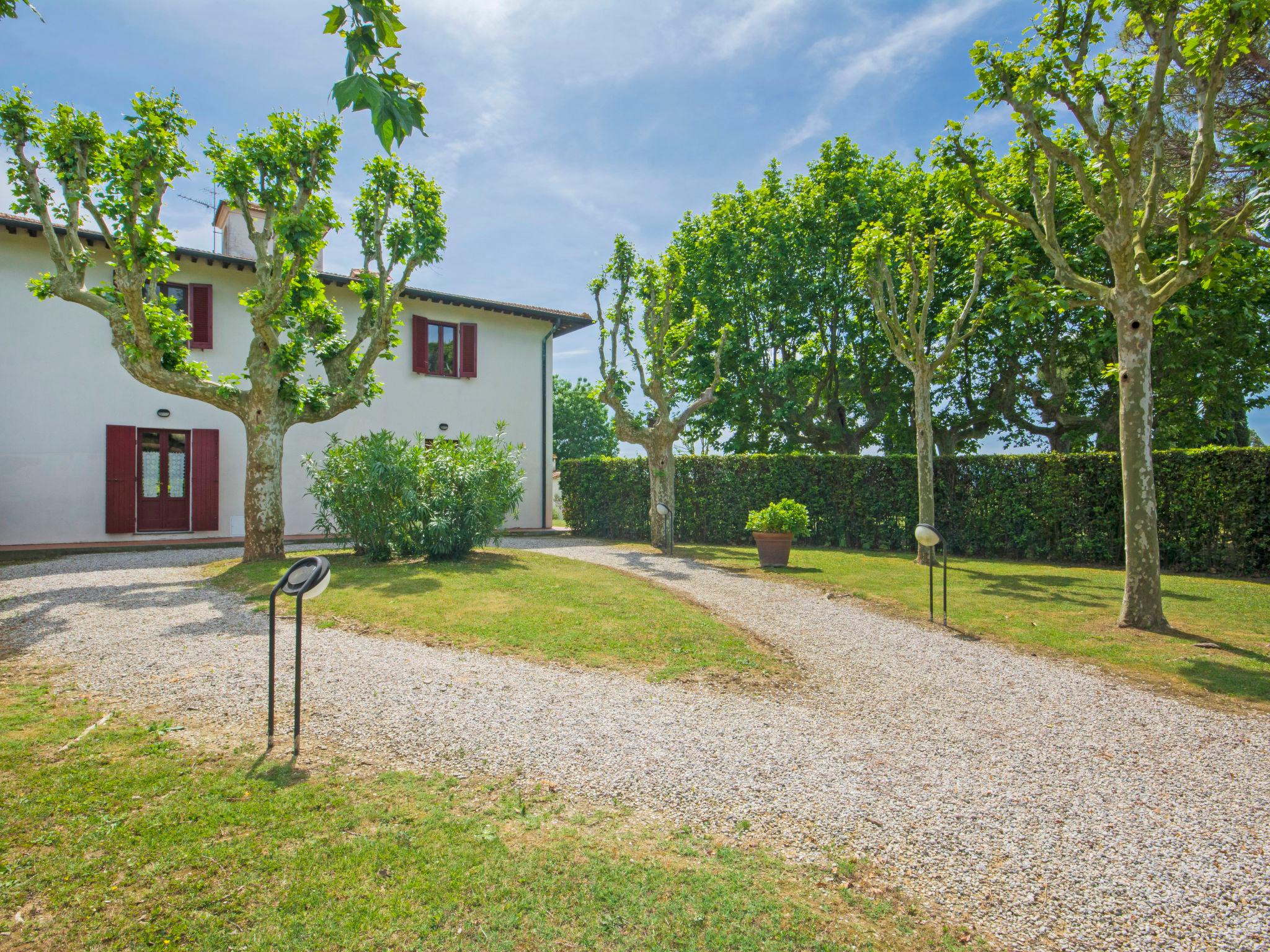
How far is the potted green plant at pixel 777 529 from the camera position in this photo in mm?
10945

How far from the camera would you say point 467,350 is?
58.3 feet

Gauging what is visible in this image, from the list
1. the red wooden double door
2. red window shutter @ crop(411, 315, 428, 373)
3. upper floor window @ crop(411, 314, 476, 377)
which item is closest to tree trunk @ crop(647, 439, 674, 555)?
upper floor window @ crop(411, 314, 476, 377)

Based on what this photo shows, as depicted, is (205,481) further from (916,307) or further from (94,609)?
(916,307)

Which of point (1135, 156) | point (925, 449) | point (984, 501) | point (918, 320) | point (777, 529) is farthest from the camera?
point (984, 501)

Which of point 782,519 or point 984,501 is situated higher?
point 984,501

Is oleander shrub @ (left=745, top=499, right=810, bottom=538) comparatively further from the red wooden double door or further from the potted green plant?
the red wooden double door

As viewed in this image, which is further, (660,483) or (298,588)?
(660,483)

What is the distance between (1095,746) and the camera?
3.77m

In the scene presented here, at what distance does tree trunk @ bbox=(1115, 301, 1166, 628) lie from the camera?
6.58 meters

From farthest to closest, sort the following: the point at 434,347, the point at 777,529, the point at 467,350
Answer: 1. the point at 467,350
2. the point at 434,347
3. the point at 777,529

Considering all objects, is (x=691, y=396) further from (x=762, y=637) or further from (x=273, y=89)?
(x=273, y=89)

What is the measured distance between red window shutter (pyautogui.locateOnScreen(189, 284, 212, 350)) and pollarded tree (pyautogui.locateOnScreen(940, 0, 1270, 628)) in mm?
14482

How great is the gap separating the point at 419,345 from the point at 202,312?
15.0ft

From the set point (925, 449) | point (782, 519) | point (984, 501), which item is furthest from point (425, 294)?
point (984, 501)
